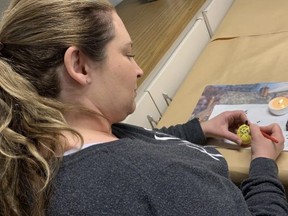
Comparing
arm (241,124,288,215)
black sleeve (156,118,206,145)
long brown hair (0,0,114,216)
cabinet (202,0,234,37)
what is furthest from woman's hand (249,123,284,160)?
cabinet (202,0,234,37)

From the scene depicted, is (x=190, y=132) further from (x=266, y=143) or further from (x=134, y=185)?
(x=134, y=185)

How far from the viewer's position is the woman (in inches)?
21.6

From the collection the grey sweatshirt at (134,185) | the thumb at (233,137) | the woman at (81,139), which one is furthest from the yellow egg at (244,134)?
the grey sweatshirt at (134,185)

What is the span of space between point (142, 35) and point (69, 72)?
969 mm

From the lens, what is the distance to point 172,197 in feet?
1.83

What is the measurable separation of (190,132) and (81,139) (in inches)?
17.8

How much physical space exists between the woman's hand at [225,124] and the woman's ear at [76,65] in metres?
0.43

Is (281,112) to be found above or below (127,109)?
below

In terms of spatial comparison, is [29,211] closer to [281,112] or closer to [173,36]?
[281,112]

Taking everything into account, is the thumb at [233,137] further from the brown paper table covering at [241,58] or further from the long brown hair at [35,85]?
the long brown hair at [35,85]

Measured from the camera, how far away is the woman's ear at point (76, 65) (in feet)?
2.00

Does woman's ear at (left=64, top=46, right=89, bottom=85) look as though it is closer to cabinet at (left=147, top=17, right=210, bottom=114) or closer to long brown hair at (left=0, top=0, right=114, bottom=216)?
long brown hair at (left=0, top=0, right=114, bottom=216)

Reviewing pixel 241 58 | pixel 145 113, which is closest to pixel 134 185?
pixel 145 113

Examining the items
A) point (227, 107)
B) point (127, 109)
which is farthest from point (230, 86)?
point (127, 109)
